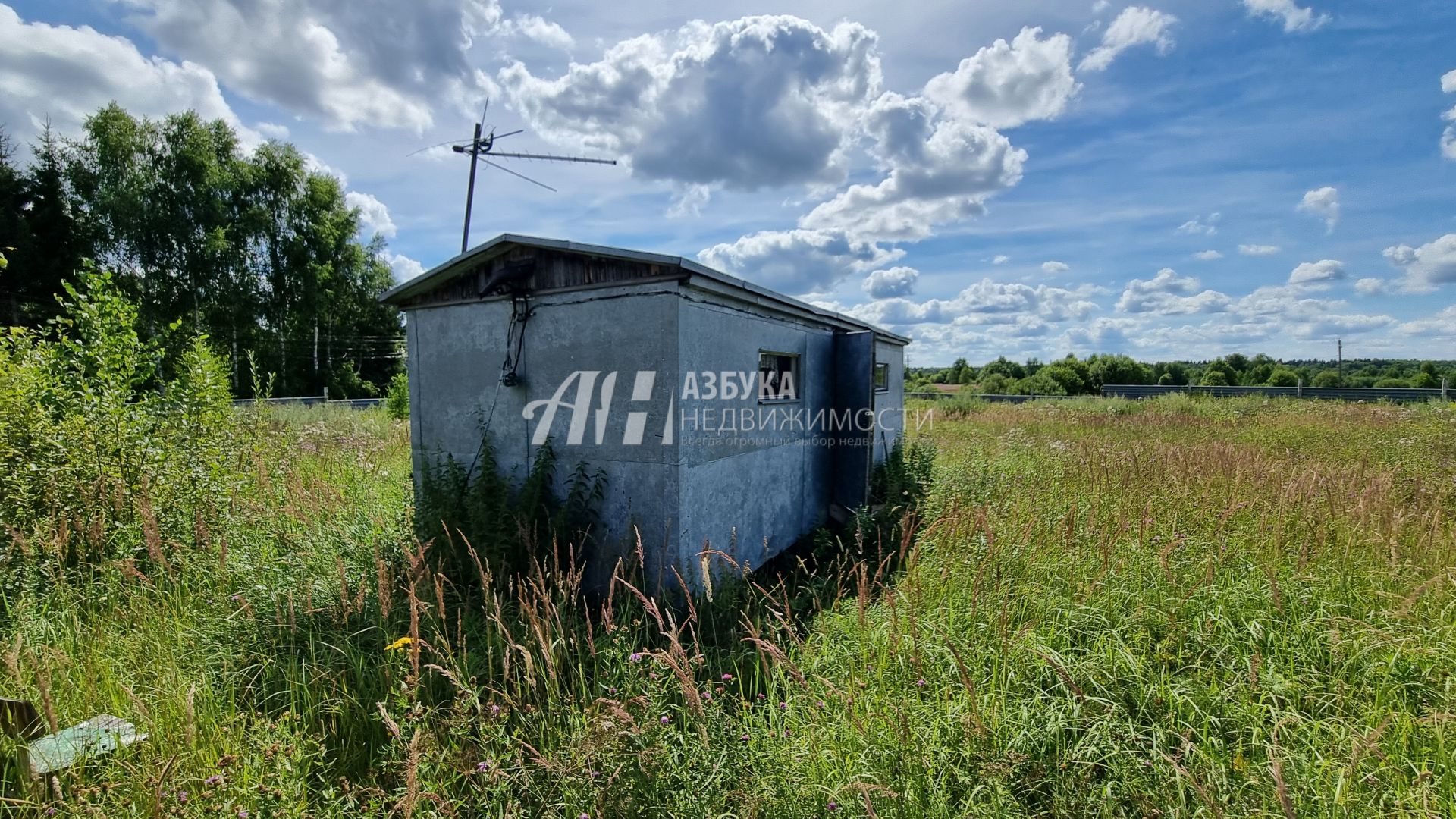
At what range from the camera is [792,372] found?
245 inches

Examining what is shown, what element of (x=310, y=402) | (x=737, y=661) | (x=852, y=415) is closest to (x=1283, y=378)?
(x=852, y=415)

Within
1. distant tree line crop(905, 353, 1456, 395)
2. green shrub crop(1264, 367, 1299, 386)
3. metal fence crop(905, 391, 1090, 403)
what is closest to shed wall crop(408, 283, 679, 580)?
metal fence crop(905, 391, 1090, 403)

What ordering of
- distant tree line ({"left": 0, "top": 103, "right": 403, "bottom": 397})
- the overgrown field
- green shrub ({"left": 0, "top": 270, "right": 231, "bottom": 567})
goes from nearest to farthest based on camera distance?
the overgrown field, green shrub ({"left": 0, "top": 270, "right": 231, "bottom": 567}), distant tree line ({"left": 0, "top": 103, "right": 403, "bottom": 397})

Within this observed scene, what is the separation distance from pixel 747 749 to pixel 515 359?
377 centimetres

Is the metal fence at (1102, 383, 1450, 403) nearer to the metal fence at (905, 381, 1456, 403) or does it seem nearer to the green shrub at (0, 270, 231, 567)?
the metal fence at (905, 381, 1456, 403)

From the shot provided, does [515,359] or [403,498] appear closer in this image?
[515,359]

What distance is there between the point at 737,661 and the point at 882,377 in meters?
6.00

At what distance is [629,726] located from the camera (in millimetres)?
2078

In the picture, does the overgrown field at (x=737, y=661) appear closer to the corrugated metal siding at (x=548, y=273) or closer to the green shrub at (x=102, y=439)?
the green shrub at (x=102, y=439)

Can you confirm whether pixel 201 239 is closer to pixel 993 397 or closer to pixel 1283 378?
pixel 993 397

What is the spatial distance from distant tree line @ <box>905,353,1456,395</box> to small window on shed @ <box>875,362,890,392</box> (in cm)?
2639

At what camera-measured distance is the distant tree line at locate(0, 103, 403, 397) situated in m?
18.5

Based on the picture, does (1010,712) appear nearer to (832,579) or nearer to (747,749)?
(747,749)

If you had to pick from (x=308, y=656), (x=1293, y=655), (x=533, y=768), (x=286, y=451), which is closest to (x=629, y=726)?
(x=533, y=768)
